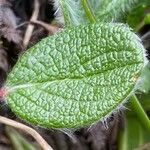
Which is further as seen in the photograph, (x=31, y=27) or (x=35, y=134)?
(x=31, y=27)

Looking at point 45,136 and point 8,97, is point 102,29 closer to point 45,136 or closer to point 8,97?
point 8,97

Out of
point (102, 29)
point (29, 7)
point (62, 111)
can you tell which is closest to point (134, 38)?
point (102, 29)

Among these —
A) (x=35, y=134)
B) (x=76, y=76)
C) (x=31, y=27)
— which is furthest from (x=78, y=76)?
(x=31, y=27)

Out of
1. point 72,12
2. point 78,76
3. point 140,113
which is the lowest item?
point 140,113

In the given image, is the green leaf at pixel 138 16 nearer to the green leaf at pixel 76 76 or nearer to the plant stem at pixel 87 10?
the plant stem at pixel 87 10

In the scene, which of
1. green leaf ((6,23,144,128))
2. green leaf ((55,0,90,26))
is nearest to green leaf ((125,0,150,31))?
green leaf ((55,0,90,26))

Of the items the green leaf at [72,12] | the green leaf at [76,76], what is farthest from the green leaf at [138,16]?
the green leaf at [76,76]

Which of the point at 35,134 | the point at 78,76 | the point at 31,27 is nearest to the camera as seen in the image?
the point at 78,76

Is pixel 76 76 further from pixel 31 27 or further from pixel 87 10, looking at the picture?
pixel 31 27
